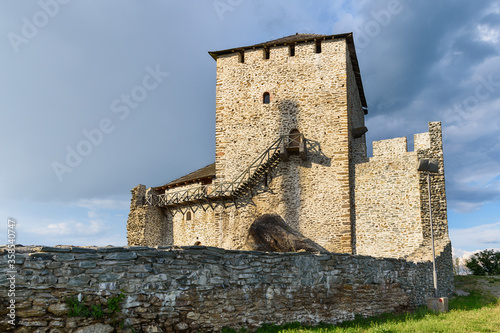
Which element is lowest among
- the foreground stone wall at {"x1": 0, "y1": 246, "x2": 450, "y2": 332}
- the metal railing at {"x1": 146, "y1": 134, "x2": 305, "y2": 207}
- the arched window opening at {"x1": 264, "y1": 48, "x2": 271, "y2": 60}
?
the foreground stone wall at {"x1": 0, "y1": 246, "x2": 450, "y2": 332}

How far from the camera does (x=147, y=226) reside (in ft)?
81.5

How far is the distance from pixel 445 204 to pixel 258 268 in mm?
12705

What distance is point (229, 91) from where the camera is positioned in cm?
2311

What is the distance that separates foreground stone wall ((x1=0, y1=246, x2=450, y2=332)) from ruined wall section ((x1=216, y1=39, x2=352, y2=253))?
360 inches

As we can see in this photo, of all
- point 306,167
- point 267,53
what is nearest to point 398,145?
point 306,167

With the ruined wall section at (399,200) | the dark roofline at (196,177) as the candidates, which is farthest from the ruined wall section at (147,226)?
the ruined wall section at (399,200)

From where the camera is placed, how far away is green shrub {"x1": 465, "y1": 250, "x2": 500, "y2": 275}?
21625mm

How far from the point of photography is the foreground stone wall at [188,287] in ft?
21.7

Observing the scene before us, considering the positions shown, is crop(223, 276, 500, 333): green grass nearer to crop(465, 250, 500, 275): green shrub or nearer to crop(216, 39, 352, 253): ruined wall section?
crop(216, 39, 352, 253): ruined wall section

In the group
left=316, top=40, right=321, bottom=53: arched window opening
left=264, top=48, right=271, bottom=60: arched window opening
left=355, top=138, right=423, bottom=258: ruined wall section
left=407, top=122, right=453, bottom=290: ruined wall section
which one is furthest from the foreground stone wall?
left=264, top=48, right=271, bottom=60: arched window opening

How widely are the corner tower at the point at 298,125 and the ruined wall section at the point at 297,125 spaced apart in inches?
1.8

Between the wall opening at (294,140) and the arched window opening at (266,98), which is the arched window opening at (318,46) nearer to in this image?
the arched window opening at (266,98)

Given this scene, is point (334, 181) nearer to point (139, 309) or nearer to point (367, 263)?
point (367, 263)

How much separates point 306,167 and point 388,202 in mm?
4157
